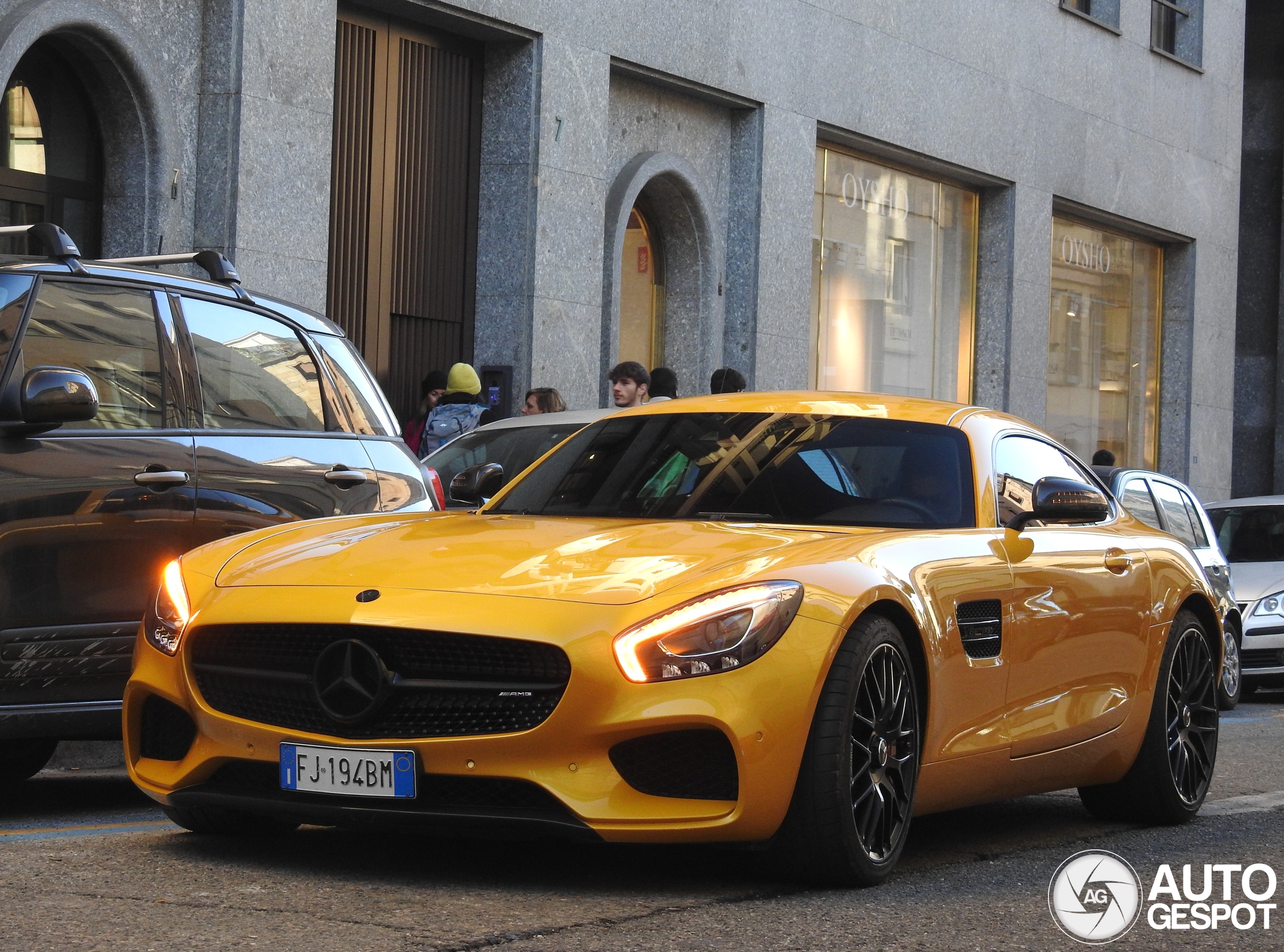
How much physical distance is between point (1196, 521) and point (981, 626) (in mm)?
9615

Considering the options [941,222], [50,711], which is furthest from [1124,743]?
[941,222]

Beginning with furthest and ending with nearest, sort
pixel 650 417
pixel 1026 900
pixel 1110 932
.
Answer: pixel 650 417 → pixel 1026 900 → pixel 1110 932

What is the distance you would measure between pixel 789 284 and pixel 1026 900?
15126 mm

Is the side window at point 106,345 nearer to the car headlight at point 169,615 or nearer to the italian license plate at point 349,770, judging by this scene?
the car headlight at point 169,615

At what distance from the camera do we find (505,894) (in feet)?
16.3

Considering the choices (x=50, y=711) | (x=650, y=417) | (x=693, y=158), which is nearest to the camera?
(x=50, y=711)

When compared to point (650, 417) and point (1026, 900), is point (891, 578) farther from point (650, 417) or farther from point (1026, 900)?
point (650, 417)

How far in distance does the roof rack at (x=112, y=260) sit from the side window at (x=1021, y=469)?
2938 millimetres

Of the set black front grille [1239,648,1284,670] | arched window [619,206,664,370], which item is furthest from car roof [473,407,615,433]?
arched window [619,206,664,370]

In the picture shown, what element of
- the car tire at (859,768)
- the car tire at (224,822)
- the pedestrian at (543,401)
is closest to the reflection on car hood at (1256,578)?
the pedestrian at (543,401)

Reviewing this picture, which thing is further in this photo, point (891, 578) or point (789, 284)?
point (789, 284)

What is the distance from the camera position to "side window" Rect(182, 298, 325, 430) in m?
7.22

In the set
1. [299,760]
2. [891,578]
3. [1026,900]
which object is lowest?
[1026,900]

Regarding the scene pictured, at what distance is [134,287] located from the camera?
23.1 feet
